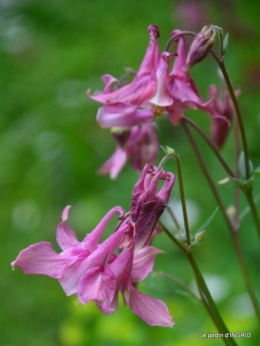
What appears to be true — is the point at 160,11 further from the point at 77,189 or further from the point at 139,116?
the point at 139,116

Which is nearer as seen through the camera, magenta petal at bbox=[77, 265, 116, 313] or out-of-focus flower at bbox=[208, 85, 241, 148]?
magenta petal at bbox=[77, 265, 116, 313]

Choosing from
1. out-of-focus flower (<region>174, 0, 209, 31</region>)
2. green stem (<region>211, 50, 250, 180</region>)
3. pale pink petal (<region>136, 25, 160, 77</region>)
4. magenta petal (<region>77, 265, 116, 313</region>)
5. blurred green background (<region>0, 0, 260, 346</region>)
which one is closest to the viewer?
magenta petal (<region>77, 265, 116, 313</region>)

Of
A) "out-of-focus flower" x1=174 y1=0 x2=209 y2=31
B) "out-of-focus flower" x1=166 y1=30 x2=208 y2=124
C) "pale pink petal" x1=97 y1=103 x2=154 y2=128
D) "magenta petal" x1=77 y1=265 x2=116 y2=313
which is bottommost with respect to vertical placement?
"out-of-focus flower" x1=174 y1=0 x2=209 y2=31

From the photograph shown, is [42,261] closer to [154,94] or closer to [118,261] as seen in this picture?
[118,261]

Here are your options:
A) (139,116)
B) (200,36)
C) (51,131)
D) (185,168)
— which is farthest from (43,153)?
(200,36)

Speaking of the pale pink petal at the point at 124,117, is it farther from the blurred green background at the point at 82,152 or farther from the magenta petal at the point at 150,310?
the blurred green background at the point at 82,152

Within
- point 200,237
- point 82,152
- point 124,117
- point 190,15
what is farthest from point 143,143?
point 190,15

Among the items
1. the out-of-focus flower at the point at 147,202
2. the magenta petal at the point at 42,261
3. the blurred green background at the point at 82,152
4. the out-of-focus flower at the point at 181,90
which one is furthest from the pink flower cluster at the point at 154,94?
the blurred green background at the point at 82,152

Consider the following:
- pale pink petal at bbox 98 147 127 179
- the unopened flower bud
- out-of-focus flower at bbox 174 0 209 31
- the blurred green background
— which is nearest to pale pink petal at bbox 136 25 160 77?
the unopened flower bud

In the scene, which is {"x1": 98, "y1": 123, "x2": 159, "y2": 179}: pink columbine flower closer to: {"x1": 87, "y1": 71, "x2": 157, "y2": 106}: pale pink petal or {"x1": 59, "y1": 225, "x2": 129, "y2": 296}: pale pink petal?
{"x1": 87, "y1": 71, "x2": 157, "y2": 106}: pale pink petal
